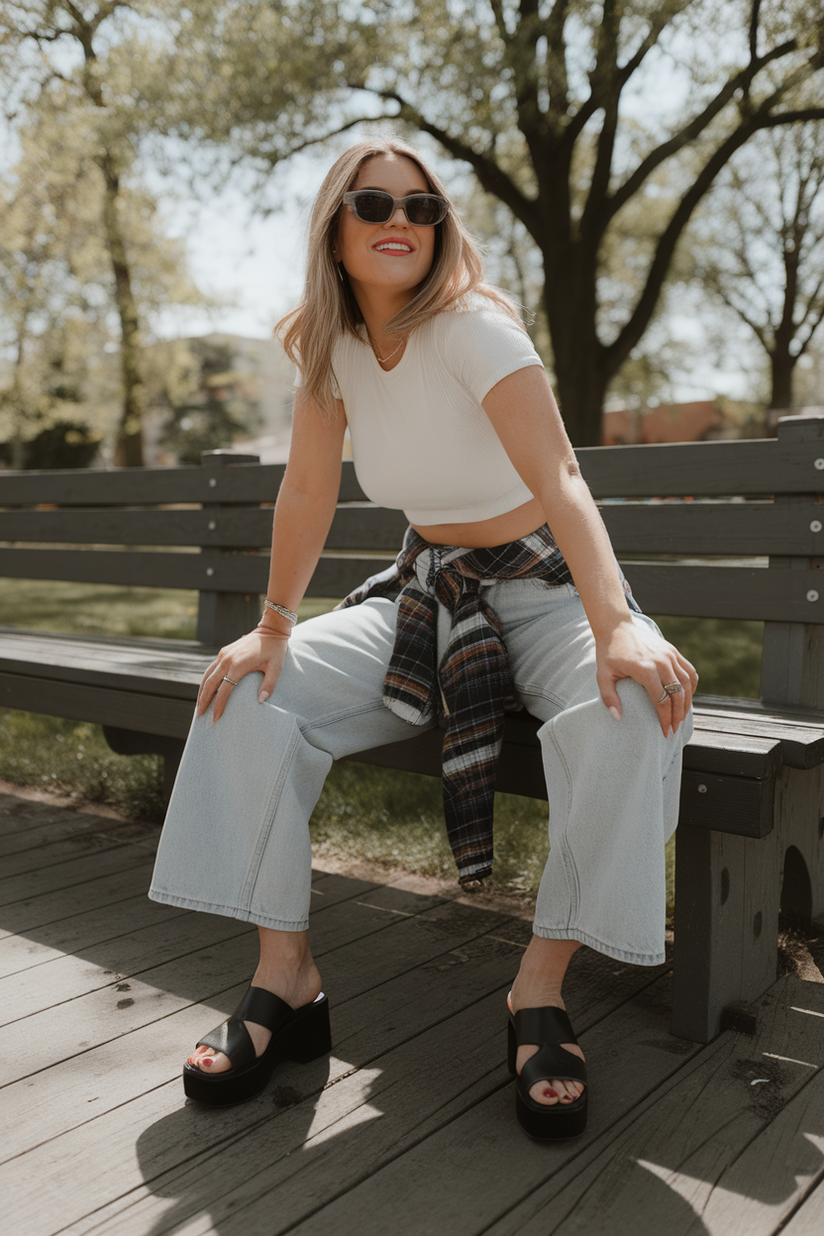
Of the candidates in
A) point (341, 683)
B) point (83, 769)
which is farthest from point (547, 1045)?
point (83, 769)

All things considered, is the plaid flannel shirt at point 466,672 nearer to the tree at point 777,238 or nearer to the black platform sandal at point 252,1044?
the black platform sandal at point 252,1044

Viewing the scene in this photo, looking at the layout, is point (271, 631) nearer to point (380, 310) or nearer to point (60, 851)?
point (380, 310)

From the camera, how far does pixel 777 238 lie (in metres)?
18.4

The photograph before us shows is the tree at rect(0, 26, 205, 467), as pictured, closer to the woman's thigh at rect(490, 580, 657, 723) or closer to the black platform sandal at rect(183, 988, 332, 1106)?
the woman's thigh at rect(490, 580, 657, 723)

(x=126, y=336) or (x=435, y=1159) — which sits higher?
(x=126, y=336)

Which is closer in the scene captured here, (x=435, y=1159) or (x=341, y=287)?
(x=435, y=1159)

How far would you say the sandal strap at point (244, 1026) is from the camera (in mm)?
1820

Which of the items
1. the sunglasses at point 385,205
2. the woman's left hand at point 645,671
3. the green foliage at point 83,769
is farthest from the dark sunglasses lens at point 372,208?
the green foliage at point 83,769

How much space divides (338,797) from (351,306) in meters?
1.84

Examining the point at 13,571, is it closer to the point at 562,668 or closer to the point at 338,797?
the point at 338,797

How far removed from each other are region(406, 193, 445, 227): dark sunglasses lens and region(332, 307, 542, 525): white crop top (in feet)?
0.57

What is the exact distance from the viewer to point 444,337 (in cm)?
208

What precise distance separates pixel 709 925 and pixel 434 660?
2.39 feet

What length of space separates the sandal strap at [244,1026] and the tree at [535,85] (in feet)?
30.0
